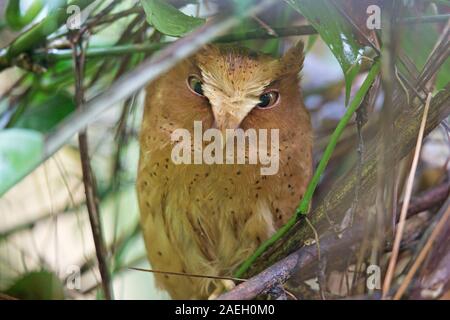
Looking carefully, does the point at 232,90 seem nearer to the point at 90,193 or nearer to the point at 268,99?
the point at 268,99

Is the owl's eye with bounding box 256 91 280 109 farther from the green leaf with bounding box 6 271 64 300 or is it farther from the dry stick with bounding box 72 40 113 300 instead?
the green leaf with bounding box 6 271 64 300

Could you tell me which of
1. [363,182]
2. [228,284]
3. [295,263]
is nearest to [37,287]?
[228,284]

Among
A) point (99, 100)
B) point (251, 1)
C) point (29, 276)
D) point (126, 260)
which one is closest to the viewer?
point (99, 100)

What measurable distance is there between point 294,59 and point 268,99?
68 millimetres

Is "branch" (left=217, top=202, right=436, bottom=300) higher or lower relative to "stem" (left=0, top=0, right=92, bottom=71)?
lower

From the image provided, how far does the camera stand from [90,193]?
88cm

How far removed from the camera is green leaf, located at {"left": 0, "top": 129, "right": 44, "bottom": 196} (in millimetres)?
652

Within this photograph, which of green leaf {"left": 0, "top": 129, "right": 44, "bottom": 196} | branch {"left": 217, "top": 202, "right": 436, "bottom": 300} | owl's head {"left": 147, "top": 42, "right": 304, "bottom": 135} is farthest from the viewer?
owl's head {"left": 147, "top": 42, "right": 304, "bottom": 135}

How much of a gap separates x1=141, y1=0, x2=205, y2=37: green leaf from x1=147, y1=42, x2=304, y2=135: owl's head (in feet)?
0.26

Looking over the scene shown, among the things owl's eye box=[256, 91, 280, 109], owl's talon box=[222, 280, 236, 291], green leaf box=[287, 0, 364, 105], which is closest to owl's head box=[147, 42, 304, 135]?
owl's eye box=[256, 91, 280, 109]
